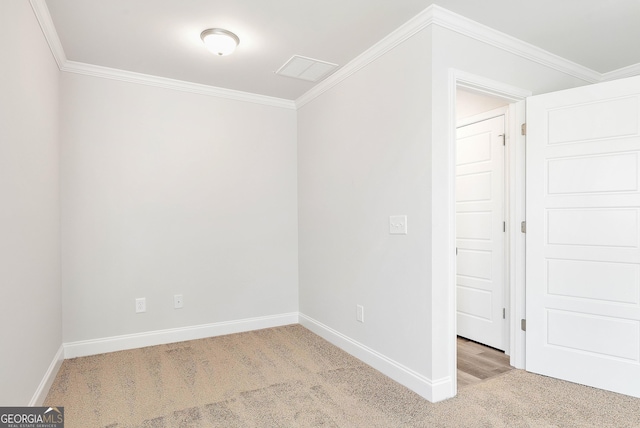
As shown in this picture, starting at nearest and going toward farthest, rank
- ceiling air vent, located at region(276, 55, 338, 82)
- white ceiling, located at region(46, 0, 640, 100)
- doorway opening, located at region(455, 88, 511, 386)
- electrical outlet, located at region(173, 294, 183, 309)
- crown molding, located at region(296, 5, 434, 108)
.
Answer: white ceiling, located at region(46, 0, 640, 100)
crown molding, located at region(296, 5, 434, 108)
ceiling air vent, located at region(276, 55, 338, 82)
doorway opening, located at region(455, 88, 511, 386)
electrical outlet, located at region(173, 294, 183, 309)

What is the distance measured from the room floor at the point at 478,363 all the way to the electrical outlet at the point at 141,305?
8.97 ft

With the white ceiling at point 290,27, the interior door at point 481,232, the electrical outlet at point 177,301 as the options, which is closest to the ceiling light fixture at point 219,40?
the white ceiling at point 290,27

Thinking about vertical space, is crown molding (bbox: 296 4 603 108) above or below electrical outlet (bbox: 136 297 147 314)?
above

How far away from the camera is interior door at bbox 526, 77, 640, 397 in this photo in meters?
2.37

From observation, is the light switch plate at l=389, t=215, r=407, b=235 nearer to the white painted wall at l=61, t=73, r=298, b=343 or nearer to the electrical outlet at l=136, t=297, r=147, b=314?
the white painted wall at l=61, t=73, r=298, b=343

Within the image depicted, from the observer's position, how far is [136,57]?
294 cm

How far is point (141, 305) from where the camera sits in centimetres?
332

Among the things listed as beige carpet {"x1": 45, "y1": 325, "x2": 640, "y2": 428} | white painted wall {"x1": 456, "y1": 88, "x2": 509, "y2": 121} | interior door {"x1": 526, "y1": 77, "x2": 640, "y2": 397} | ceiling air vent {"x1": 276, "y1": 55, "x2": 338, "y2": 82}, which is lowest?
beige carpet {"x1": 45, "y1": 325, "x2": 640, "y2": 428}

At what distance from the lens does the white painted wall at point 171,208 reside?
10.2 ft

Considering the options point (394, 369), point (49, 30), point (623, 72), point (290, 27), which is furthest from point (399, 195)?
point (49, 30)

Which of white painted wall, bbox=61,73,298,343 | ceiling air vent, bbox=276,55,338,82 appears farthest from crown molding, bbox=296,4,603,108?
white painted wall, bbox=61,73,298,343

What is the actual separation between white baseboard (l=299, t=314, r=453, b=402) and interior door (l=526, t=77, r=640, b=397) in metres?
0.90

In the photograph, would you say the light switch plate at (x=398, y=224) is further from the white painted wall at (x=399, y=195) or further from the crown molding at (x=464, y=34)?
the crown molding at (x=464, y=34)

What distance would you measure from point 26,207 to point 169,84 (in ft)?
6.08
